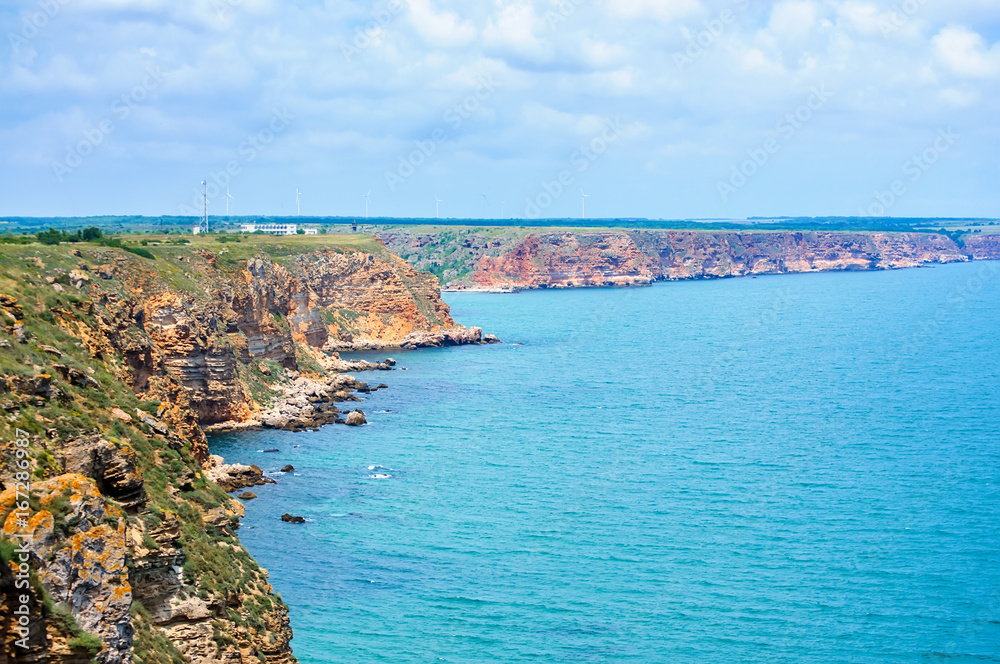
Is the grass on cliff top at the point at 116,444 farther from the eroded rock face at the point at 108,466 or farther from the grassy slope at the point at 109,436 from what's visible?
the eroded rock face at the point at 108,466

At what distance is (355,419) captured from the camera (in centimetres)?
8400

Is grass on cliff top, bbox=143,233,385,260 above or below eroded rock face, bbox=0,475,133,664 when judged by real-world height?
above

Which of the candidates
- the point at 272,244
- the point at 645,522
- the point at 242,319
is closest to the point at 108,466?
the point at 645,522

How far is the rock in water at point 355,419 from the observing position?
275 ft

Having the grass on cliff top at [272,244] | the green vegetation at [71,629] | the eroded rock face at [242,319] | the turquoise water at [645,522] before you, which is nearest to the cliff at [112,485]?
the green vegetation at [71,629]

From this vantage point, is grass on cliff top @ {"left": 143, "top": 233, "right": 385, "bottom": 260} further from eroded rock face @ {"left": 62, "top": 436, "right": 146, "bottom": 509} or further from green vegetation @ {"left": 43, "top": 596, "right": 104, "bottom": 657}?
green vegetation @ {"left": 43, "top": 596, "right": 104, "bottom": 657}

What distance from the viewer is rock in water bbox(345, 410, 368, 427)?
83812 mm

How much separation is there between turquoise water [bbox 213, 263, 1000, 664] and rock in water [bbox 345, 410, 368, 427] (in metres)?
1.56

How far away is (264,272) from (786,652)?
7585 centimetres

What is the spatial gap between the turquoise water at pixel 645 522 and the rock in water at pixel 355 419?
1565 mm

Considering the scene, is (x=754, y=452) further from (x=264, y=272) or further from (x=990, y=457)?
(x=264, y=272)
